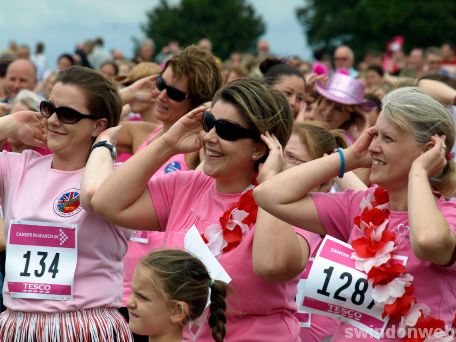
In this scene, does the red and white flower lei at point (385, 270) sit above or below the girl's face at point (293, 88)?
above

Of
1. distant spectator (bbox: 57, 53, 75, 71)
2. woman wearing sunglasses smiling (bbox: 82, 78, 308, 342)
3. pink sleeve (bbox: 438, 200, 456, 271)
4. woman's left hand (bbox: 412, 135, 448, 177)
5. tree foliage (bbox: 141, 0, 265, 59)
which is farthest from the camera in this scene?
tree foliage (bbox: 141, 0, 265, 59)

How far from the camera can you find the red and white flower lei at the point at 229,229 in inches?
173

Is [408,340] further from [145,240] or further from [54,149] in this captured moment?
[145,240]

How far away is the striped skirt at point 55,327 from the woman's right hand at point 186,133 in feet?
2.91

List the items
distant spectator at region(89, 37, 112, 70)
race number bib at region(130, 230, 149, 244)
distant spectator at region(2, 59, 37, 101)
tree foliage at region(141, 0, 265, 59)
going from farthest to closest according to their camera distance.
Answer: tree foliage at region(141, 0, 265, 59) → distant spectator at region(89, 37, 112, 70) → distant spectator at region(2, 59, 37, 101) → race number bib at region(130, 230, 149, 244)

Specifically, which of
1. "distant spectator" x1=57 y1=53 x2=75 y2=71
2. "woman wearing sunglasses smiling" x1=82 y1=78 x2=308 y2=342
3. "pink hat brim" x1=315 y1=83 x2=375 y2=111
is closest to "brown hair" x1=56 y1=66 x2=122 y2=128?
"woman wearing sunglasses smiling" x1=82 y1=78 x2=308 y2=342

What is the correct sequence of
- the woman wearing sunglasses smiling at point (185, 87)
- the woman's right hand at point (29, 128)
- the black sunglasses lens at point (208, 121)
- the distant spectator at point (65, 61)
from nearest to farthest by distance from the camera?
1. the black sunglasses lens at point (208, 121)
2. the woman's right hand at point (29, 128)
3. the woman wearing sunglasses smiling at point (185, 87)
4. the distant spectator at point (65, 61)

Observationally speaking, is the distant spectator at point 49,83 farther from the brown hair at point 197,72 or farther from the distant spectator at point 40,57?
the distant spectator at point 40,57

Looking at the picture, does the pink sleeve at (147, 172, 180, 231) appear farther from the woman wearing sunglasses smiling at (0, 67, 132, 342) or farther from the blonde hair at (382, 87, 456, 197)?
the blonde hair at (382, 87, 456, 197)

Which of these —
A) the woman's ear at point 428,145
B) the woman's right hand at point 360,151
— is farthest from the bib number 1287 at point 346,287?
the woman's ear at point 428,145

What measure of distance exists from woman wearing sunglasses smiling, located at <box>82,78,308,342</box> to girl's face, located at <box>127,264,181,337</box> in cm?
23

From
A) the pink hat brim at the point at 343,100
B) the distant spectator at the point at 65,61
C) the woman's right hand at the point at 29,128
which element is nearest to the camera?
the woman's right hand at the point at 29,128

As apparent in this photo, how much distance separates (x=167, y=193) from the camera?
4.67m

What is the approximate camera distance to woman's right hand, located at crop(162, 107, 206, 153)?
15.5ft
